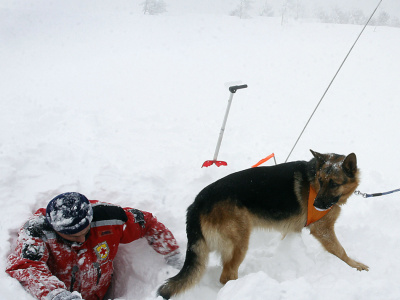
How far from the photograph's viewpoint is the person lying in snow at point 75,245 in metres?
2.44

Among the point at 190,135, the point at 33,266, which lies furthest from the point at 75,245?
the point at 190,135

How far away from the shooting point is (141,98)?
341 inches

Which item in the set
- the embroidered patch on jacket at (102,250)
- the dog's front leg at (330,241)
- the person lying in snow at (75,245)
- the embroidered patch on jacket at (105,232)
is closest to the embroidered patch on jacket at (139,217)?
the person lying in snow at (75,245)

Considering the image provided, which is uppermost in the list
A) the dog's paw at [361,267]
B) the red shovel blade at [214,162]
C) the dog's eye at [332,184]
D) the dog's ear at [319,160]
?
the dog's ear at [319,160]

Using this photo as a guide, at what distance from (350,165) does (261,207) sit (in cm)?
100

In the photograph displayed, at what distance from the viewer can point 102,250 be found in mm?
2969

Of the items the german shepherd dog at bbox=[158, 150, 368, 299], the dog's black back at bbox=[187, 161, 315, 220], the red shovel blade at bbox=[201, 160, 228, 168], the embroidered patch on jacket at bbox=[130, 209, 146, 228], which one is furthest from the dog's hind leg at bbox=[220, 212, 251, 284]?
the red shovel blade at bbox=[201, 160, 228, 168]

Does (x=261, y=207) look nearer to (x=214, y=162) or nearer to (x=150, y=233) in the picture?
(x=150, y=233)

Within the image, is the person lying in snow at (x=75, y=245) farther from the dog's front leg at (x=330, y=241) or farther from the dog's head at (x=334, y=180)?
the dog's head at (x=334, y=180)

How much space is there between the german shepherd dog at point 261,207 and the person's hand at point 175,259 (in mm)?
491

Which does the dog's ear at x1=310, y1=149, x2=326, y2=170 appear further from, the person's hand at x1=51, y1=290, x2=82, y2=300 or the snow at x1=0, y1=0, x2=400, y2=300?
the person's hand at x1=51, y1=290, x2=82, y2=300

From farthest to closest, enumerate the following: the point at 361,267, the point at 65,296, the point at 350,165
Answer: the point at 361,267 < the point at 350,165 < the point at 65,296

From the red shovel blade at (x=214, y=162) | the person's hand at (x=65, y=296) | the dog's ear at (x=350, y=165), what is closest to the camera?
the person's hand at (x=65, y=296)

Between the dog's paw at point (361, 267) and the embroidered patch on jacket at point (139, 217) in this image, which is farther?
the embroidered patch on jacket at point (139, 217)
